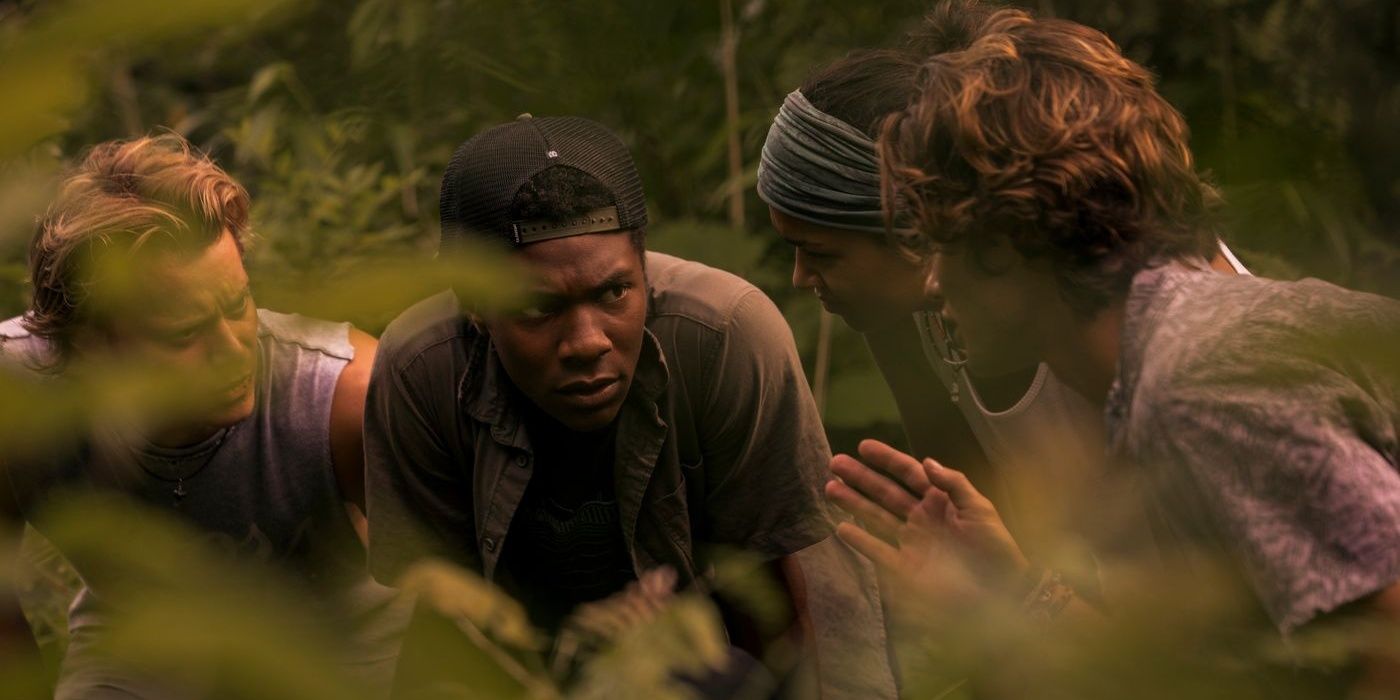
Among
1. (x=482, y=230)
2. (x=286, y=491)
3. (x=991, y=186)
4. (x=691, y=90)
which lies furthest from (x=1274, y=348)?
(x=691, y=90)

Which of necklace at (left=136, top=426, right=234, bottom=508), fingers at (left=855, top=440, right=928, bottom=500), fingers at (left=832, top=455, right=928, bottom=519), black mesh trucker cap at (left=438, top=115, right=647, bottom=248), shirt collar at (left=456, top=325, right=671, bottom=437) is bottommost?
necklace at (left=136, top=426, right=234, bottom=508)

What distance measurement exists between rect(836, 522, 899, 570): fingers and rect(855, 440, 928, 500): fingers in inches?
3.3

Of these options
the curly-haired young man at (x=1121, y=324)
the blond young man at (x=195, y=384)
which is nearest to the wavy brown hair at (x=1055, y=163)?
the curly-haired young man at (x=1121, y=324)

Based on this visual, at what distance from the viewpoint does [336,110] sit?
0.70 metres

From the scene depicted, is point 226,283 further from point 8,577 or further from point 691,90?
point 691,90

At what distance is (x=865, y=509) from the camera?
5.65 ft

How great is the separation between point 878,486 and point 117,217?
899mm

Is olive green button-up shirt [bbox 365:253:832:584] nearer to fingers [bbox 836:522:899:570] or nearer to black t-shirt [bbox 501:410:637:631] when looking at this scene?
black t-shirt [bbox 501:410:637:631]

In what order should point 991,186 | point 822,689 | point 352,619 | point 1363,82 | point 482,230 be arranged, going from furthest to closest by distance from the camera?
1. point 482,230
2. point 822,689
3. point 991,186
4. point 1363,82
5. point 352,619

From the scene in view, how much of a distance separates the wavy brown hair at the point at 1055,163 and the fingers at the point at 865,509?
0.92 feet

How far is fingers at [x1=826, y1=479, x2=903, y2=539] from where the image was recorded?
168 centimetres

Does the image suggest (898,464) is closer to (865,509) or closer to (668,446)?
(865,509)

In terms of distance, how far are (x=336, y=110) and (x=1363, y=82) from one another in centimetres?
60

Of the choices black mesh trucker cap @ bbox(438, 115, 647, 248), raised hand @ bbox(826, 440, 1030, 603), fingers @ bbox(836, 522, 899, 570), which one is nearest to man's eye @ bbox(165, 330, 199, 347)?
raised hand @ bbox(826, 440, 1030, 603)
